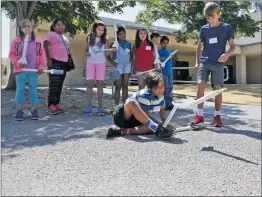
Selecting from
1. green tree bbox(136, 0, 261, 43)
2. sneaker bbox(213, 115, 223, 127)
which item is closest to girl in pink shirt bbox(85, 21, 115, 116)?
sneaker bbox(213, 115, 223, 127)

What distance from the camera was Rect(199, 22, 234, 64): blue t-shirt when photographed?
47.8 inches

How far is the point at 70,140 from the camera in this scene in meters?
1.21

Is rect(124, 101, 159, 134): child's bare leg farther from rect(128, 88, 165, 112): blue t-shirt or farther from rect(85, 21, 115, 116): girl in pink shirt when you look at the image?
rect(85, 21, 115, 116): girl in pink shirt

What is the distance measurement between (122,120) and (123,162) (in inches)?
12.5

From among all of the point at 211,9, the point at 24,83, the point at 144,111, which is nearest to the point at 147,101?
the point at 144,111

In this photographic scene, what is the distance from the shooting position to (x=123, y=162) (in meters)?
0.96

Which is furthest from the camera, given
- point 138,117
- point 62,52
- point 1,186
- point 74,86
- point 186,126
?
point 74,86

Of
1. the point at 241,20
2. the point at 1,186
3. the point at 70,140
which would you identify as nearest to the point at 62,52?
the point at 70,140

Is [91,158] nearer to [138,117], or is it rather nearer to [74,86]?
[138,117]

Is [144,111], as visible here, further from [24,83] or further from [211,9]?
[24,83]

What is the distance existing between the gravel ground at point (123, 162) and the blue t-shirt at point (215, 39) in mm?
350

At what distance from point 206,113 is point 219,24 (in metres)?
0.73

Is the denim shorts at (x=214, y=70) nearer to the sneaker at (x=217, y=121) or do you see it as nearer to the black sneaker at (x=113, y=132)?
the sneaker at (x=217, y=121)

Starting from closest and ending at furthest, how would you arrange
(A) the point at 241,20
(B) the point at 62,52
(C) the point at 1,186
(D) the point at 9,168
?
(C) the point at 1,186
(D) the point at 9,168
(B) the point at 62,52
(A) the point at 241,20
